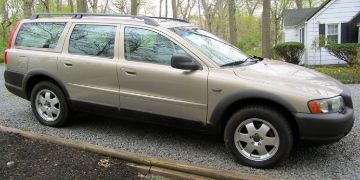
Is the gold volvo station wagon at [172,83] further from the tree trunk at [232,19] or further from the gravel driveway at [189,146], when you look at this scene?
the tree trunk at [232,19]

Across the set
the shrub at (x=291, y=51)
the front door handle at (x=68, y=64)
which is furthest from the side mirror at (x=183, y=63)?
the shrub at (x=291, y=51)

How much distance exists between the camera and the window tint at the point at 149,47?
16.8ft

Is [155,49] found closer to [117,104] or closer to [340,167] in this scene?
[117,104]

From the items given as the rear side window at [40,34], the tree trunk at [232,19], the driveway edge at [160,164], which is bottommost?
the driveway edge at [160,164]

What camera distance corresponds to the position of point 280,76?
4.69 meters

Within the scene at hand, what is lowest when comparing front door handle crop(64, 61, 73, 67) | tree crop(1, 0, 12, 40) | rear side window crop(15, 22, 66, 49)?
front door handle crop(64, 61, 73, 67)

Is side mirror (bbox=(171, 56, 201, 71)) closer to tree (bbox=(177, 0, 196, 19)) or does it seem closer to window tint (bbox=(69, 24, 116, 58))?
window tint (bbox=(69, 24, 116, 58))

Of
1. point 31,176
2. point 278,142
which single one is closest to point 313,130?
point 278,142

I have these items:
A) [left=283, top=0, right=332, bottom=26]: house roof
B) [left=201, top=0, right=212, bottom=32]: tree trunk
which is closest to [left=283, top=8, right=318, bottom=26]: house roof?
[left=283, top=0, right=332, bottom=26]: house roof

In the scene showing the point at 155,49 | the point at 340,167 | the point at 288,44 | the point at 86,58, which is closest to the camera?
the point at 340,167

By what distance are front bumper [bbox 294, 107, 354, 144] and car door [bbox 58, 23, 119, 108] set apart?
8.03 ft

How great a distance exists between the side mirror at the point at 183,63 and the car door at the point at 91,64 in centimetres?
100

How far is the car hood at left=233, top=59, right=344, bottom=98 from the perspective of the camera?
4.42 metres

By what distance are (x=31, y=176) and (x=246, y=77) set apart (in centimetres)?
257
